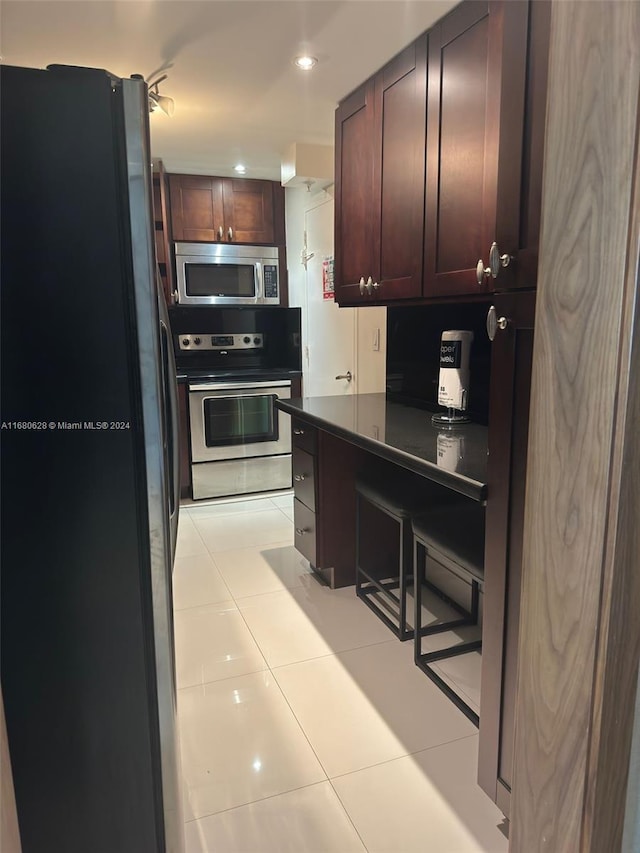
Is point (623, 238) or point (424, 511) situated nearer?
point (623, 238)

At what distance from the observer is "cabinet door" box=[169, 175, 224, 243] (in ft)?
13.3

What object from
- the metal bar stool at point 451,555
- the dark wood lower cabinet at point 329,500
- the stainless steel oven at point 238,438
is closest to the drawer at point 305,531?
the dark wood lower cabinet at point 329,500

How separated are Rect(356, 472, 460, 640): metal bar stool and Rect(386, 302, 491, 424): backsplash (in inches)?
14.6

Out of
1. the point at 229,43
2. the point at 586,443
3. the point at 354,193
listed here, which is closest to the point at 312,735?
the point at 586,443

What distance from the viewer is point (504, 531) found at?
4.49 ft

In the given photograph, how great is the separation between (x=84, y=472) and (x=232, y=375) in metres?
3.22

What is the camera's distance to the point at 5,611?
3.59ft

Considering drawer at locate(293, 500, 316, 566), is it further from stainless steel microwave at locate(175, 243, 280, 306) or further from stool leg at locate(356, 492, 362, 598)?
stainless steel microwave at locate(175, 243, 280, 306)

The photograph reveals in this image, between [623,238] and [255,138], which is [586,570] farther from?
[255,138]

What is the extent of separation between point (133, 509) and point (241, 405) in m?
3.11

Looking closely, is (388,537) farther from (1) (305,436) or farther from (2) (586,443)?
(2) (586,443)

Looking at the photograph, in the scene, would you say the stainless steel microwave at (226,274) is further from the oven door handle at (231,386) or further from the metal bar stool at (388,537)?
the metal bar stool at (388,537)

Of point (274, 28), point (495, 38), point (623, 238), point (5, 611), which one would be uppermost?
point (274, 28)

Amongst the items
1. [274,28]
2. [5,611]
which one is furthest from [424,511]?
[274,28]
